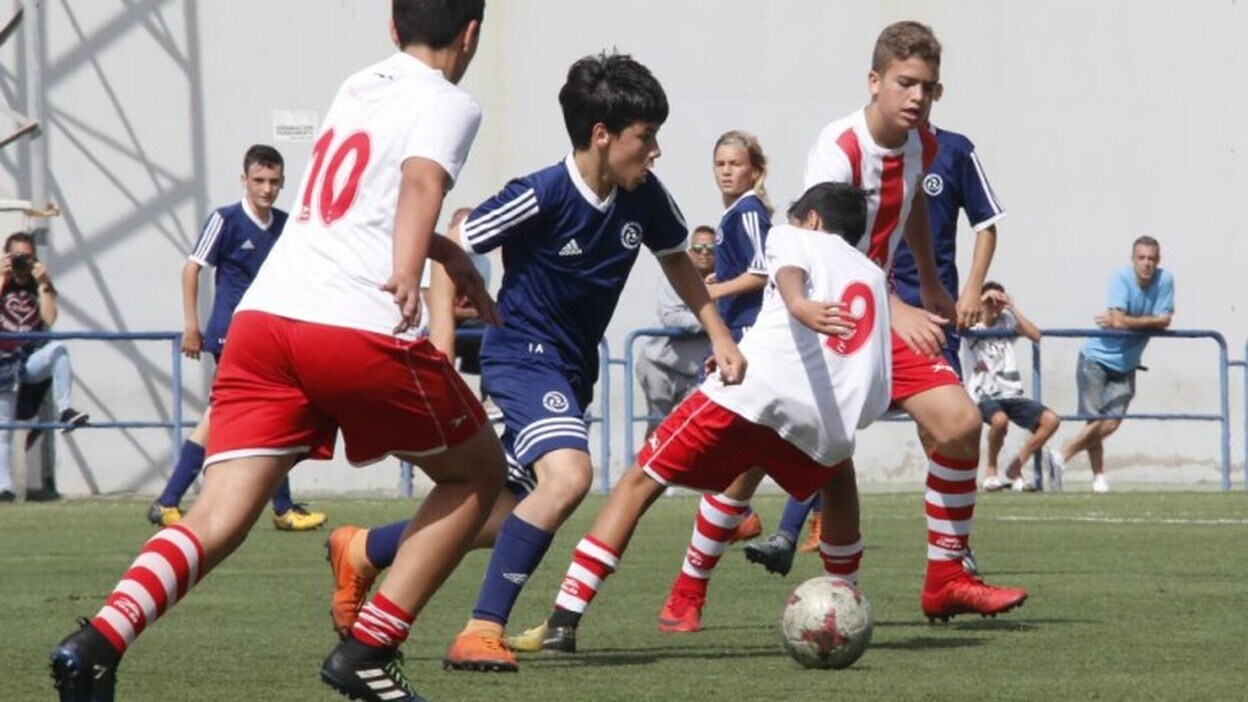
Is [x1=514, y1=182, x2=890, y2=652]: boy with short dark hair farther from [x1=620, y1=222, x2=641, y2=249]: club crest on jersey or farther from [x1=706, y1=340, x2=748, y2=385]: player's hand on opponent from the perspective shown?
[x1=620, y1=222, x2=641, y2=249]: club crest on jersey

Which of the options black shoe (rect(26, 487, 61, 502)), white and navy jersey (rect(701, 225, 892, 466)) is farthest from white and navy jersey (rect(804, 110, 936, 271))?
black shoe (rect(26, 487, 61, 502))

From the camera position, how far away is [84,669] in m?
5.26

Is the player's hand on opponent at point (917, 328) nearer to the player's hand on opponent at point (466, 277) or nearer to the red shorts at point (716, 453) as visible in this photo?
the red shorts at point (716, 453)

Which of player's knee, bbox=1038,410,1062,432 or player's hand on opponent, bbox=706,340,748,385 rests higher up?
player's hand on opponent, bbox=706,340,748,385

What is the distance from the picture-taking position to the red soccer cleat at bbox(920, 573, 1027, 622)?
8344 mm

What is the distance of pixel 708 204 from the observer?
68.5 feet

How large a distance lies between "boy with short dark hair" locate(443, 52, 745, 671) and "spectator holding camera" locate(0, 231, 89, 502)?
10619 millimetres

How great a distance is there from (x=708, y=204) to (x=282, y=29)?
3.75 meters

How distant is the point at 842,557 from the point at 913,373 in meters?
0.66

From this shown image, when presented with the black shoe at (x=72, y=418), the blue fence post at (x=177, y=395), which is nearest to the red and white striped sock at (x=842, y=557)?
the black shoe at (x=72, y=418)

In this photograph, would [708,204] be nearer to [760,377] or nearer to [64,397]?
[64,397]

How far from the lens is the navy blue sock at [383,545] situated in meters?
7.46

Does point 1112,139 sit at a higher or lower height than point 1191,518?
higher

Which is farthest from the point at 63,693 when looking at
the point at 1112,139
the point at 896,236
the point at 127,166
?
the point at 1112,139
